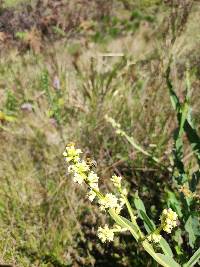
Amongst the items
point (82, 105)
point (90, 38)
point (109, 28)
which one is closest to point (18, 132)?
point (82, 105)

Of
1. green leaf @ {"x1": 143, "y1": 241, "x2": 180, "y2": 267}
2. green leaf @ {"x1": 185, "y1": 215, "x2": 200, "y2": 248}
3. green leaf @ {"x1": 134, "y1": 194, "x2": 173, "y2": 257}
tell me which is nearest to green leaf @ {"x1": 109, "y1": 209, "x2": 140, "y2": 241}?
green leaf @ {"x1": 143, "y1": 241, "x2": 180, "y2": 267}

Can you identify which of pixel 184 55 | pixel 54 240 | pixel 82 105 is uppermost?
pixel 184 55

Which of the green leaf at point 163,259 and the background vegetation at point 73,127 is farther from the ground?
the green leaf at point 163,259

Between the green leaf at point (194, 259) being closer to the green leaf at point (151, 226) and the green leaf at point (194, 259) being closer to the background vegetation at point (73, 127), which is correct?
the green leaf at point (151, 226)

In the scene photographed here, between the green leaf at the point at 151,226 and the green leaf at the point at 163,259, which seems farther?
the green leaf at the point at 151,226

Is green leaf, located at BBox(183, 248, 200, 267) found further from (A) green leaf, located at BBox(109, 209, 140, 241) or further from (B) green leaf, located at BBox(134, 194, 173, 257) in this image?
(A) green leaf, located at BBox(109, 209, 140, 241)

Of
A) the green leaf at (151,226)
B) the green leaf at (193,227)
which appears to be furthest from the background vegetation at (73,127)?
the green leaf at (151,226)

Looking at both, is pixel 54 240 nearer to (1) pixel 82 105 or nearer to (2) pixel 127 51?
(1) pixel 82 105

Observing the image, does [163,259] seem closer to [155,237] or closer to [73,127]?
[155,237]
